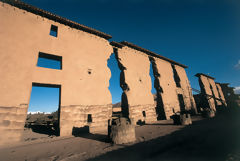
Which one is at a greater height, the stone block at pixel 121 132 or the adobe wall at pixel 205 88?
the adobe wall at pixel 205 88

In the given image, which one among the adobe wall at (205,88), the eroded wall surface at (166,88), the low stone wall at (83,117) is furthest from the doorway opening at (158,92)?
the adobe wall at (205,88)

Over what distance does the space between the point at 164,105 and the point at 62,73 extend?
38.6 feet

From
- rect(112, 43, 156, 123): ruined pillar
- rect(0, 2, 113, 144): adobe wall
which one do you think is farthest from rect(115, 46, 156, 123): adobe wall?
rect(0, 2, 113, 144): adobe wall

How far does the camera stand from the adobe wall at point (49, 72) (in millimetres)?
5797

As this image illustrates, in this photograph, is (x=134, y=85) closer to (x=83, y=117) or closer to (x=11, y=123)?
(x=83, y=117)

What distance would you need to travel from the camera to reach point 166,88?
14.5m

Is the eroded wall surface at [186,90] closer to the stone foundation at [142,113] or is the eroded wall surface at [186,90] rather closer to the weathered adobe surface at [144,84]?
the weathered adobe surface at [144,84]

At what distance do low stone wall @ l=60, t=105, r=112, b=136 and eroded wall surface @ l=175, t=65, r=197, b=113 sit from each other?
43.9ft

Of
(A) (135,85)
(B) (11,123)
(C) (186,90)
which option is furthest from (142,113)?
(C) (186,90)

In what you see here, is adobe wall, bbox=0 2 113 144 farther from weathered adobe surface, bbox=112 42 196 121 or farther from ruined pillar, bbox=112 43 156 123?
weathered adobe surface, bbox=112 42 196 121

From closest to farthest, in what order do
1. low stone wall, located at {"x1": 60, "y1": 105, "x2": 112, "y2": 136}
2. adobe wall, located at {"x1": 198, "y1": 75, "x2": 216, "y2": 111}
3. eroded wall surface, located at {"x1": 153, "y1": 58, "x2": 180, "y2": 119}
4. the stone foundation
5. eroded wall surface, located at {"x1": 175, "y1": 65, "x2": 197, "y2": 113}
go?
low stone wall, located at {"x1": 60, "y1": 105, "x2": 112, "y2": 136} → the stone foundation → eroded wall surface, located at {"x1": 153, "y1": 58, "x2": 180, "y2": 119} → eroded wall surface, located at {"x1": 175, "y1": 65, "x2": 197, "y2": 113} → adobe wall, located at {"x1": 198, "y1": 75, "x2": 216, "y2": 111}

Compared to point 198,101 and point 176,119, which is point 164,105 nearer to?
point 176,119

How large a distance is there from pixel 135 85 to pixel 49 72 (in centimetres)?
772

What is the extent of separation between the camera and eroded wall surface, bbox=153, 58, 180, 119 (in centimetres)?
1344
